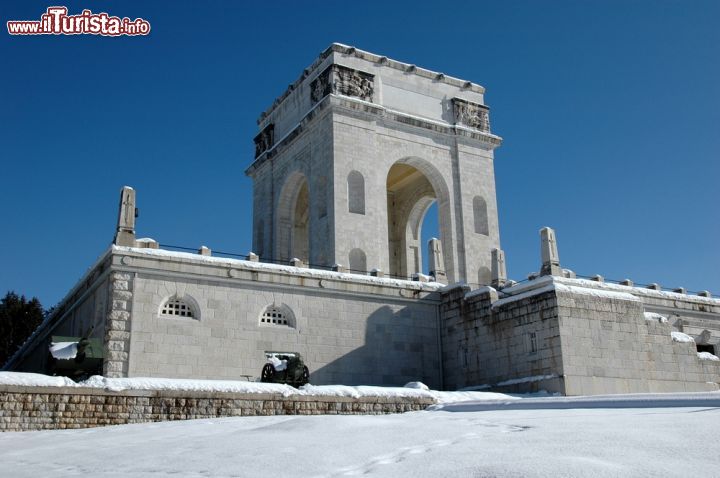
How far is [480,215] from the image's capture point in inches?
1625

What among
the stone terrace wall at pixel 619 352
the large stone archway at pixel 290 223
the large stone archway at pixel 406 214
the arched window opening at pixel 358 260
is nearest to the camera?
the stone terrace wall at pixel 619 352

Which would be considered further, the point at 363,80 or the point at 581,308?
the point at 363,80

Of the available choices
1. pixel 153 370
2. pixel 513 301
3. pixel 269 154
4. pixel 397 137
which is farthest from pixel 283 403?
pixel 269 154

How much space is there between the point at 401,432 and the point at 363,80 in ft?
95.2

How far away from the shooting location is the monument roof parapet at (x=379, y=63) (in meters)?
39.4

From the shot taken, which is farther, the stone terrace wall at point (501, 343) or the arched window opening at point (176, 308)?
the arched window opening at point (176, 308)

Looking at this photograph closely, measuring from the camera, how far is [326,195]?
37.7 meters

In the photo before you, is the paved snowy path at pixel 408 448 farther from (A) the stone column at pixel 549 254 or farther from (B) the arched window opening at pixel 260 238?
(B) the arched window opening at pixel 260 238

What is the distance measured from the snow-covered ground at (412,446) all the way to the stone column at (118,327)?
7461 mm

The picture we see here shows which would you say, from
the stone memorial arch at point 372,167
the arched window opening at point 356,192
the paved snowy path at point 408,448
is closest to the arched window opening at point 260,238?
the stone memorial arch at point 372,167

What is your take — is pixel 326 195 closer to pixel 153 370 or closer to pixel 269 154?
pixel 269 154

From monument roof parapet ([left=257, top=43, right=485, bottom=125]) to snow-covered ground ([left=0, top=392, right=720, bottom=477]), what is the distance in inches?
1057

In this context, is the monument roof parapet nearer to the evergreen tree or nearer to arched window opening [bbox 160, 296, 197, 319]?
arched window opening [bbox 160, 296, 197, 319]

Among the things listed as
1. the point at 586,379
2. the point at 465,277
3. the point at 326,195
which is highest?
the point at 326,195
